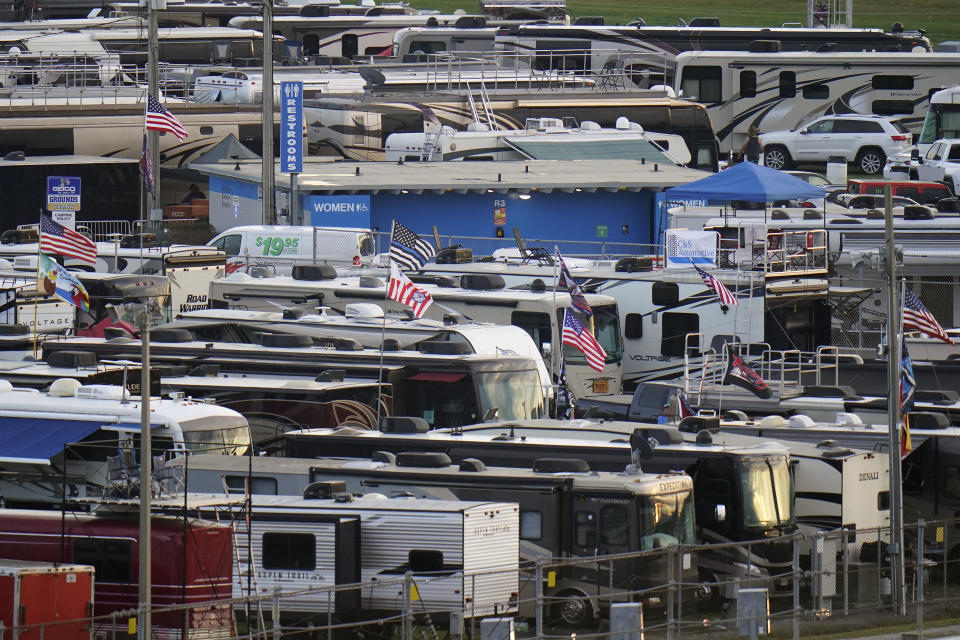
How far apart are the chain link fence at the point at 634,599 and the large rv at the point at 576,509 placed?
0.09ft

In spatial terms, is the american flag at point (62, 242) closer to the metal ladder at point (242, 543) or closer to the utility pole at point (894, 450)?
the metal ladder at point (242, 543)

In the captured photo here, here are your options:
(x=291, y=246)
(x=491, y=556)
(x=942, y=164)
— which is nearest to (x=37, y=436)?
(x=491, y=556)

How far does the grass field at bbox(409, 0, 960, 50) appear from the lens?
97625mm

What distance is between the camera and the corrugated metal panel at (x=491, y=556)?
59.2 feet

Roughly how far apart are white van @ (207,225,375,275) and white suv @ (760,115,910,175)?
21621 millimetres

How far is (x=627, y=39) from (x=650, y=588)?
46.1 metres

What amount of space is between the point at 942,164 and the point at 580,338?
80.9 ft

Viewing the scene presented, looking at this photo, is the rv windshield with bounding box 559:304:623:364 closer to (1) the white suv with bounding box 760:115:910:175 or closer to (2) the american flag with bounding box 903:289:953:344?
(2) the american flag with bounding box 903:289:953:344

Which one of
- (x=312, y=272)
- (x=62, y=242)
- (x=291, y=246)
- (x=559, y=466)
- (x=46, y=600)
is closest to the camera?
(x=46, y=600)

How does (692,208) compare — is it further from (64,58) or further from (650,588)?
(64,58)

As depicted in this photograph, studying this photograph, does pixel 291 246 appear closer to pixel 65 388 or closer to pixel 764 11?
pixel 65 388

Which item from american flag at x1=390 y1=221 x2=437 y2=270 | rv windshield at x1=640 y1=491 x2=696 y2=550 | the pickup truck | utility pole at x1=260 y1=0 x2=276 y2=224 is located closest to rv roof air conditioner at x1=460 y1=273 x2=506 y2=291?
american flag at x1=390 y1=221 x2=437 y2=270

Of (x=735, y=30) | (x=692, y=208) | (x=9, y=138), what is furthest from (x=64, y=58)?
(x=692, y=208)

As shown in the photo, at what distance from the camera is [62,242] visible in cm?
3084
